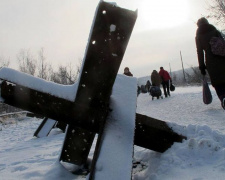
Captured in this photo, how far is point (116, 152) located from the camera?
65.2 inches

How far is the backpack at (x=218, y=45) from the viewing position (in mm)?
4312

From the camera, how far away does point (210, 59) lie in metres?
4.54

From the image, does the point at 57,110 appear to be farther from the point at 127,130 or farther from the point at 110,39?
the point at 110,39

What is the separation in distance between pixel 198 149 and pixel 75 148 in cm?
124

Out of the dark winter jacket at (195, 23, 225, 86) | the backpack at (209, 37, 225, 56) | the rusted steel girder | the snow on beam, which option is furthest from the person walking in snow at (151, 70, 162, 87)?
the rusted steel girder

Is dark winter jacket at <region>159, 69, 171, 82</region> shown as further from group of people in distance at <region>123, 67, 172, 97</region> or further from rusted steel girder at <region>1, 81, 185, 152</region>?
rusted steel girder at <region>1, 81, 185, 152</region>

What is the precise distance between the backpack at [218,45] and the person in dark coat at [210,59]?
0.10 metres

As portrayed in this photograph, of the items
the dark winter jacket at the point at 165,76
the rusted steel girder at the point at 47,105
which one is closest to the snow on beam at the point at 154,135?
the rusted steel girder at the point at 47,105

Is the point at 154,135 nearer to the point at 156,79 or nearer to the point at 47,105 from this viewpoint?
the point at 47,105

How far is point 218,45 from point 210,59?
31 cm

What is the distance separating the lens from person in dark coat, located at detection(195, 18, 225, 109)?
4.36 m

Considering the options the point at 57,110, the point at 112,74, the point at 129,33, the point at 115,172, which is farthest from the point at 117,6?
the point at 115,172

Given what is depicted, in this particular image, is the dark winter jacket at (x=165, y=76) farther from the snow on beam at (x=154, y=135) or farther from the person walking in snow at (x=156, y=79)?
the snow on beam at (x=154, y=135)

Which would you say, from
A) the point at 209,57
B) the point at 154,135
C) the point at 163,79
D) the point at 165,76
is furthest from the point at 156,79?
the point at 154,135
